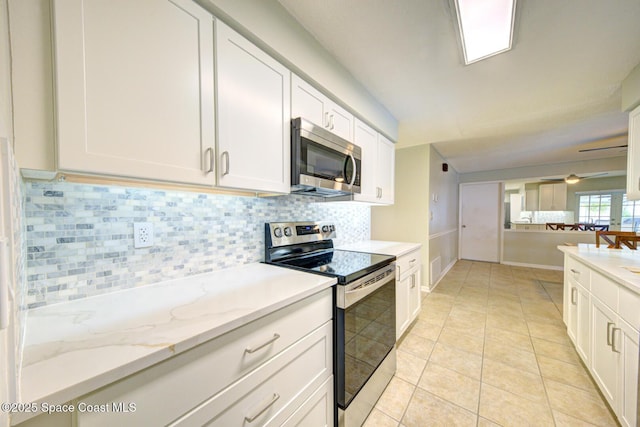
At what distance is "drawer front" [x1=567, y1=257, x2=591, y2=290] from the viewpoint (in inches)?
67.0

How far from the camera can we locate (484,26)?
52.3 inches

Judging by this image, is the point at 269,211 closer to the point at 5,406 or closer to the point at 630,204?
the point at 5,406

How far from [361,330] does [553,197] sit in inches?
321

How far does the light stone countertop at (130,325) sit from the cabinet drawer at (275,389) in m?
0.22

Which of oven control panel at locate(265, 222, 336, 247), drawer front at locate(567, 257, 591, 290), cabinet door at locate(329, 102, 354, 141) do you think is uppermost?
cabinet door at locate(329, 102, 354, 141)

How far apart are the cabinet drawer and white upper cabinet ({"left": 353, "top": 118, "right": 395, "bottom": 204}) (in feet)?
3.83

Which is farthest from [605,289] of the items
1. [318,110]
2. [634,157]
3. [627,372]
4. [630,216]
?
[630,216]

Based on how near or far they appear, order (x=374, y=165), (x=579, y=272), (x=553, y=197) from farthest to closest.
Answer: (x=553, y=197) < (x=374, y=165) < (x=579, y=272)

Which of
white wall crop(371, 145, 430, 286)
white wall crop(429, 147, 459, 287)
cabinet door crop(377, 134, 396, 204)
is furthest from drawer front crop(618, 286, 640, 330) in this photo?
white wall crop(429, 147, 459, 287)

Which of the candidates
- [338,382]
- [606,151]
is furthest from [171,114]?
[606,151]

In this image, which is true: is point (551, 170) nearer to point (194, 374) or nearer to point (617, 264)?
point (617, 264)

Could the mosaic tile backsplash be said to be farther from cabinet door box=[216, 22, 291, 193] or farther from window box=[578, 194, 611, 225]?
window box=[578, 194, 611, 225]

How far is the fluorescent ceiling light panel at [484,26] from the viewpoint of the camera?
1.18 meters

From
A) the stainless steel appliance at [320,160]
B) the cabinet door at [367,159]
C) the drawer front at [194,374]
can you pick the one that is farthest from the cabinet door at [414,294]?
the drawer front at [194,374]
